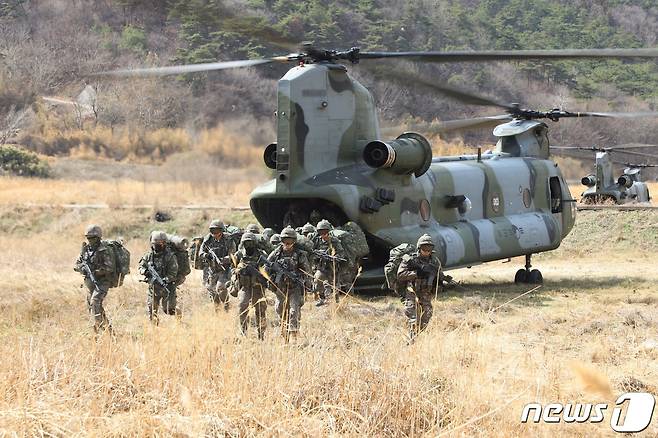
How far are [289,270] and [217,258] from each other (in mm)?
2187

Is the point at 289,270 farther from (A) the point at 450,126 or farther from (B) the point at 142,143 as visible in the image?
(B) the point at 142,143

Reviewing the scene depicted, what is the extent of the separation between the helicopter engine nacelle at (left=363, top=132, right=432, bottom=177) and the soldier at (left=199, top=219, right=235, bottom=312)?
305 cm

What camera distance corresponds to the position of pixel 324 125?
15148 millimetres

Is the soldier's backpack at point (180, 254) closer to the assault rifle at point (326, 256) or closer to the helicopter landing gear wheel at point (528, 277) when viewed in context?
the assault rifle at point (326, 256)

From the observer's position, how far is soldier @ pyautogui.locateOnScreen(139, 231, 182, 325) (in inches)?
457

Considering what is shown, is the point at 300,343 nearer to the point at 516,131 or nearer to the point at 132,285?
the point at 132,285

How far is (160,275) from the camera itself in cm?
1163

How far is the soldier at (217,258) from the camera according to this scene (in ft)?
42.1

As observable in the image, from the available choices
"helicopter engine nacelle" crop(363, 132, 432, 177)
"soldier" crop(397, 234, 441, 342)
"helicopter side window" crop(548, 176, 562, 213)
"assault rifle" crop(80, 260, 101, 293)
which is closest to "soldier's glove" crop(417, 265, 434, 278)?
"soldier" crop(397, 234, 441, 342)

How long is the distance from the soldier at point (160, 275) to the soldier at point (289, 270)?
1.41m

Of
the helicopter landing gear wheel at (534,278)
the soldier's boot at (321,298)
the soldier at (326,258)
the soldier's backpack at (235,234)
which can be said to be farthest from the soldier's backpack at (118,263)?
the helicopter landing gear wheel at (534,278)

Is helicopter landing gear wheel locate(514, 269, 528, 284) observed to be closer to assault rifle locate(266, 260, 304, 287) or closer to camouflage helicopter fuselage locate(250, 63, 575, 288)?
camouflage helicopter fuselage locate(250, 63, 575, 288)

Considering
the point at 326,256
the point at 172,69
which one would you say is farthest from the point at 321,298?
the point at 172,69

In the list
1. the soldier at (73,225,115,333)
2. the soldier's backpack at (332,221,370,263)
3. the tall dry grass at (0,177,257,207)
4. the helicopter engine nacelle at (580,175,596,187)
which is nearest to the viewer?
the soldier at (73,225,115,333)
